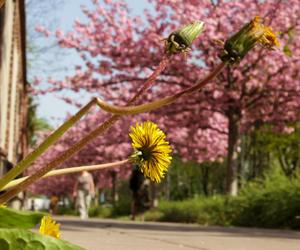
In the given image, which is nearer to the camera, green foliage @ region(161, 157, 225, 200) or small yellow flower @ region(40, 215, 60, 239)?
small yellow flower @ region(40, 215, 60, 239)

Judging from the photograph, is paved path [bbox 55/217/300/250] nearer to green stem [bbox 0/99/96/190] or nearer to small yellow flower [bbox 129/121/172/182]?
small yellow flower [bbox 129/121/172/182]

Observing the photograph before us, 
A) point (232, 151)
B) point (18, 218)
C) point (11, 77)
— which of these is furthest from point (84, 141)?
point (232, 151)

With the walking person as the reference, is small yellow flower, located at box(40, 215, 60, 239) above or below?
→ below

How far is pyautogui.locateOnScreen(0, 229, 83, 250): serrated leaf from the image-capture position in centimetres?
135

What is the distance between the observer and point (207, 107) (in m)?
18.9

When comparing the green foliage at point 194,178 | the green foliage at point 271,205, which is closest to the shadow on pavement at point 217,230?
the green foliage at point 271,205

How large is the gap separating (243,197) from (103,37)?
623 cm

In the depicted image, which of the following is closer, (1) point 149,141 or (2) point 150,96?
(1) point 149,141

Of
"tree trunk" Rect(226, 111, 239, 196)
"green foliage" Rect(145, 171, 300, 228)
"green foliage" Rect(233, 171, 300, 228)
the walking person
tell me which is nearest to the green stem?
"green foliage" Rect(145, 171, 300, 228)

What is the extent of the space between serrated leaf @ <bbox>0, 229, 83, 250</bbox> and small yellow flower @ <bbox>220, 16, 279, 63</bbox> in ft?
1.62

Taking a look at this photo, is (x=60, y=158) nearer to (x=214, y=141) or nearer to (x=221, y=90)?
(x=221, y=90)

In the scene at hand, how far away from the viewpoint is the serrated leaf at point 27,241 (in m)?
1.35

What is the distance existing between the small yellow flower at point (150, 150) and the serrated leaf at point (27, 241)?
0.26 m

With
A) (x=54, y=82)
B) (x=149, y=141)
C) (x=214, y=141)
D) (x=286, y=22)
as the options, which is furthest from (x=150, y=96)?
(x=149, y=141)
